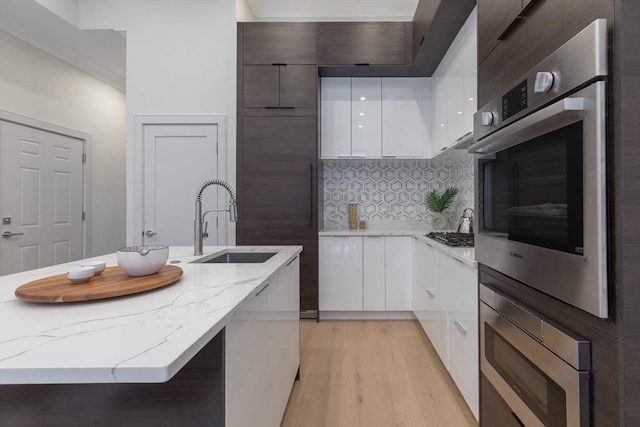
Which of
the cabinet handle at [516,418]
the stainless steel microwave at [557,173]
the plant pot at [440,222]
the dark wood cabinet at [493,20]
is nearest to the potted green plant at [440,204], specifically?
the plant pot at [440,222]

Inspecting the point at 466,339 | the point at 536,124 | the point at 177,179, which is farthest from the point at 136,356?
the point at 177,179

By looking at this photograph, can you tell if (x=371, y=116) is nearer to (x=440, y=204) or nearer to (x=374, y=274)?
(x=440, y=204)

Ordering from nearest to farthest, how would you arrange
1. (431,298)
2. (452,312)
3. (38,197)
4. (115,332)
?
(115,332), (452,312), (431,298), (38,197)

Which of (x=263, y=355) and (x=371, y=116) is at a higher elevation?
(x=371, y=116)

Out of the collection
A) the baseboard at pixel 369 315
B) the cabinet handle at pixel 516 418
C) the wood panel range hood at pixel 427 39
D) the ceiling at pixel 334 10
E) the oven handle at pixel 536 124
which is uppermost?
the ceiling at pixel 334 10

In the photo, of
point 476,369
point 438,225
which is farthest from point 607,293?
point 438,225

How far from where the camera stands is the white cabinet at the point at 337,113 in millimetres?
3451

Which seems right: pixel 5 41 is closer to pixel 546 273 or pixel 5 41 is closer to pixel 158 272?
pixel 158 272

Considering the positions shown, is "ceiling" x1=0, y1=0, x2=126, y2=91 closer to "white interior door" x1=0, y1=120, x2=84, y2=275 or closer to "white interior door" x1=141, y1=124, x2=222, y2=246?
"white interior door" x1=0, y1=120, x2=84, y2=275

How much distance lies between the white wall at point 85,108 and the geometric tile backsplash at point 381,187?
3.05m

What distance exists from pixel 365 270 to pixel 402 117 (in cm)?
159

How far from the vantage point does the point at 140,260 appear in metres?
1.14

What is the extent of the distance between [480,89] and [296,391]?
1.90m

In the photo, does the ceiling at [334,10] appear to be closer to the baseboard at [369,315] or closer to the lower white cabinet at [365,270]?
the lower white cabinet at [365,270]
